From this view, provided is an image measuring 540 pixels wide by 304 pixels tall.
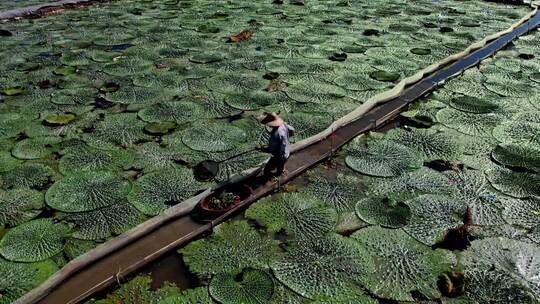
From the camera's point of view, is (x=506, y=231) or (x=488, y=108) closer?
(x=506, y=231)

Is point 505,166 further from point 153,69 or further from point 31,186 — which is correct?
point 153,69

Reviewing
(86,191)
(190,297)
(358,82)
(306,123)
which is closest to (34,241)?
(86,191)

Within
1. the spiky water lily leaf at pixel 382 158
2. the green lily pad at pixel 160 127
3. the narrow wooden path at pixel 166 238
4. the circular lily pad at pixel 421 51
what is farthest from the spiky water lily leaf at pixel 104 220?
the circular lily pad at pixel 421 51

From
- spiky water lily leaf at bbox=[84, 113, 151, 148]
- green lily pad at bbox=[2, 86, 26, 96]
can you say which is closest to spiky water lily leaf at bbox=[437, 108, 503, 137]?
spiky water lily leaf at bbox=[84, 113, 151, 148]

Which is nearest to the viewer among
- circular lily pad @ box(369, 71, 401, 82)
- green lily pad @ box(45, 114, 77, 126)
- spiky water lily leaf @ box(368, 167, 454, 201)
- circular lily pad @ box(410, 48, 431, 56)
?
spiky water lily leaf @ box(368, 167, 454, 201)

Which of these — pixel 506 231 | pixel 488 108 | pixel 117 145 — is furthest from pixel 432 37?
pixel 117 145

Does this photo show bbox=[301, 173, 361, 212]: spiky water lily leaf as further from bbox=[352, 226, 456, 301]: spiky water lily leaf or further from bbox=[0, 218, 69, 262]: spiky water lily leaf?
bbox=[0, 218, 69, 262]: spiky water lily leaf
